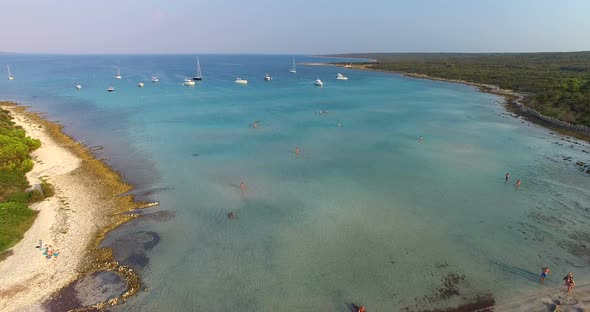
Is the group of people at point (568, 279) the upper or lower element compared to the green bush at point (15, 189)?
lower

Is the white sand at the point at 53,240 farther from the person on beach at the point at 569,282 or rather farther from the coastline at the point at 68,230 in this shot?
the person on beach at the point at 569,282

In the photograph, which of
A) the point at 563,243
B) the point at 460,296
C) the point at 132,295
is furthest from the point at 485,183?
the point at 132,295

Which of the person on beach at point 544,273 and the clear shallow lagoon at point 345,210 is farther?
the clear shallow lagoon at point 345,210

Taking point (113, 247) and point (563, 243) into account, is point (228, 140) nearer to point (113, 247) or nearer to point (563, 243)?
point (113, 247)

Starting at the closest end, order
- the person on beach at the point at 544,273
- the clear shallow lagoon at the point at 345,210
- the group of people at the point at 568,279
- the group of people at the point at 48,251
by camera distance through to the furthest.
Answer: the group of people at the point at 568,279
the person on beach at the point at 544,273
the clear shallow lagoon at the point at 345,210
the group of people at the point at 48,251

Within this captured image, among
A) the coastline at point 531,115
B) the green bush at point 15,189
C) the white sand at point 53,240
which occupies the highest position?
the coastline at point 531,115

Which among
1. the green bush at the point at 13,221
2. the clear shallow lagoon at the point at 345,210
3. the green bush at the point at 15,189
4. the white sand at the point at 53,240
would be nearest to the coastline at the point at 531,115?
the clear shallow lagoon at the point at 345,210
